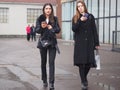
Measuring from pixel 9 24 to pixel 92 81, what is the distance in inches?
2094

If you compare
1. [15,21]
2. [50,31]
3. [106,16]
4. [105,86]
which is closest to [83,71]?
[105,86]

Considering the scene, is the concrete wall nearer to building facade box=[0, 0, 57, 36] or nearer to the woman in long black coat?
building facade box=[0, 0, 57, 36]

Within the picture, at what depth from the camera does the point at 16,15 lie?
211 ft

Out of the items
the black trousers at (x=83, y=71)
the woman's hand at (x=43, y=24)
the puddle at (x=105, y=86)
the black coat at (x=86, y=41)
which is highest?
the woman's hand at (x=43, y=24)

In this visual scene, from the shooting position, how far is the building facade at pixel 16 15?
63938 mm

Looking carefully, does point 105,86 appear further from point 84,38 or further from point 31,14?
point 31,14

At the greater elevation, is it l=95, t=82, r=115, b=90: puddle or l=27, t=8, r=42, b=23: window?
l=27, t=8, r=42, b=23: window

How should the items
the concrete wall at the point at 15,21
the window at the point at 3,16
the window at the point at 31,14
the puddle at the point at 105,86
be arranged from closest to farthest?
the puddle at the point at 105,86 → the concrete wall at the point at 15,21 → the window at the point at 3,16 → the window at the point at 31,14

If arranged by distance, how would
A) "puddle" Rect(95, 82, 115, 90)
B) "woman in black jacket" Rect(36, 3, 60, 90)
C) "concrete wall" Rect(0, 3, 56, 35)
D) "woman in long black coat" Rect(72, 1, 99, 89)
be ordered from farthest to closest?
1. "concrete wall" Rect(0, 3, 56, 35)
2. "puddle" Rect(95, 82, 115, 90)
3. "woman in black jacket" Rect(36, 3, 60, 90)
4. "woman in long black coat" Rect(72, 1, 99, 89)

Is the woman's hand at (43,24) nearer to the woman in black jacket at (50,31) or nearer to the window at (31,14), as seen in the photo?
the woman in black jacket at (50,31)

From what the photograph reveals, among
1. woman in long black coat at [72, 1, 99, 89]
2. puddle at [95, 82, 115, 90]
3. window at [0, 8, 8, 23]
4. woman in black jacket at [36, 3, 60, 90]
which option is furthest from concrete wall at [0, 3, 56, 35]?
woman in long black coat at [72, 1, 99, 89]

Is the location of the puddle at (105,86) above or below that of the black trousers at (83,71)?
below

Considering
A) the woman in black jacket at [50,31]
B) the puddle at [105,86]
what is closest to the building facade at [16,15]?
the puddle at [105,86]

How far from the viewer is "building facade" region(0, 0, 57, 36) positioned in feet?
210
